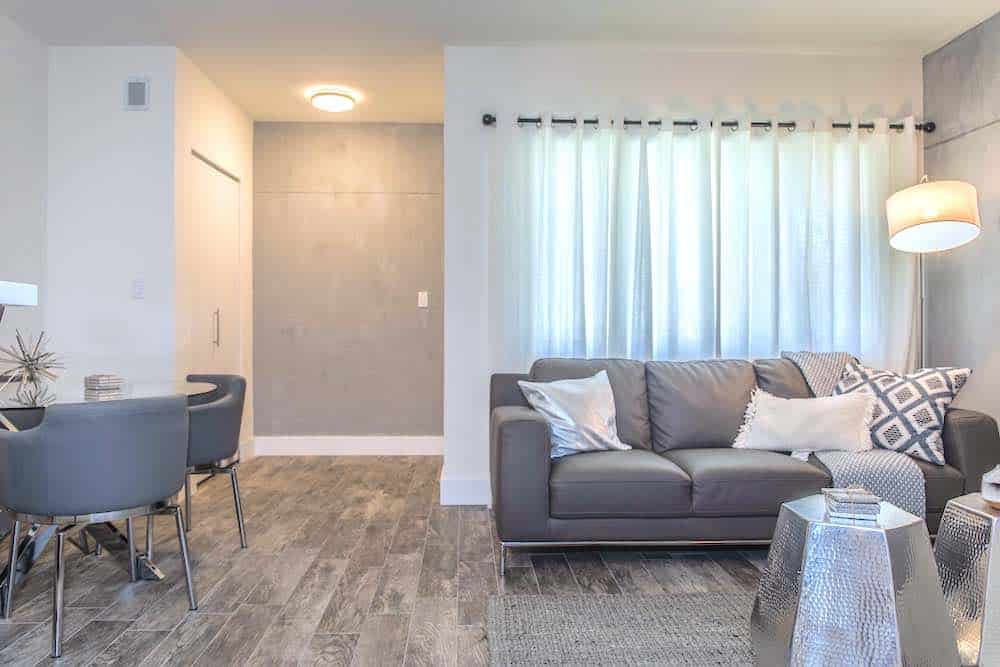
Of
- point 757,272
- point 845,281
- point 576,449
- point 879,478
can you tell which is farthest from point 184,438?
point 845,281

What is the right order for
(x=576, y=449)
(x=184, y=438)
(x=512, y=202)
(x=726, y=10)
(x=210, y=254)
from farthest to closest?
1. (x=210, y=254)
2. (x=512, y=202)
3. (x=726, y=10)
4. (x=576, y=449)
5. (x=184, y=438)

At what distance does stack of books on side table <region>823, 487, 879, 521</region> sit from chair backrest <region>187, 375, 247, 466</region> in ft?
7.74

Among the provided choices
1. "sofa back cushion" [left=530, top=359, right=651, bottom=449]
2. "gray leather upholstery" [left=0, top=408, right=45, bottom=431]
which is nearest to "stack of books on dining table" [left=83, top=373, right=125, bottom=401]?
"gray leather upholstery" [left=0, top=408, right=45, bottom=431]

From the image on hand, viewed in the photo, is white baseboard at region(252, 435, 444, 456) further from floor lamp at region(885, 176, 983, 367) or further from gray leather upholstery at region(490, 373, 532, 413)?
floor lamp at region(885, 176, 983, 367)

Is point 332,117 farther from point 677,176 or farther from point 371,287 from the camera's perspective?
point 677,176

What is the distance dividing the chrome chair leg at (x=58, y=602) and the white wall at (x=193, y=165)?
1928 mm

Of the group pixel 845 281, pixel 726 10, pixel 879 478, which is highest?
pixel 726 10

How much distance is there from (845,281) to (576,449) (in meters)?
1.99

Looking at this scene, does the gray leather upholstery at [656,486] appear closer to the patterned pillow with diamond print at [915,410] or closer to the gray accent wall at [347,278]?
the patterned pillow with diamond print at [915,410]

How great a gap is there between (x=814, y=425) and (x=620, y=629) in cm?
146

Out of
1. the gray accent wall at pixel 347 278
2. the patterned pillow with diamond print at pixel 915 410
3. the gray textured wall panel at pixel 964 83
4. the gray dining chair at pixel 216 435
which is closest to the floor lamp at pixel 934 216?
the gray textured wall panel at pixel 964 83

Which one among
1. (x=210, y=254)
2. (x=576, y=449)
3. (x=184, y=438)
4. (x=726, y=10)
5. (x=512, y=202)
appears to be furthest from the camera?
(x=210, y=254)

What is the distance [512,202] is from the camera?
375 cm

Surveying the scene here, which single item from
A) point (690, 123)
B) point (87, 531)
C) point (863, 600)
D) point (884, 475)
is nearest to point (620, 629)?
point (863, 600)
